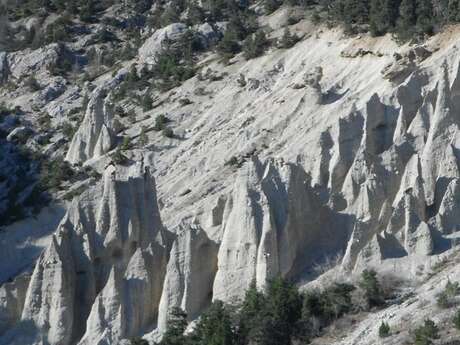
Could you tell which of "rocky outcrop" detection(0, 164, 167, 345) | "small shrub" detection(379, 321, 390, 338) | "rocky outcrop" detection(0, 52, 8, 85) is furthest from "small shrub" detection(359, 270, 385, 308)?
"rocky outcrop" detection(0, 52, 8, 85)

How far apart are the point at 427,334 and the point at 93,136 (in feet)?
72.6

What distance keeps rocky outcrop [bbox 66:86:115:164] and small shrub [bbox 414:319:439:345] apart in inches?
823

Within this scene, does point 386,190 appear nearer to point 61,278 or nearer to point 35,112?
point 61,278

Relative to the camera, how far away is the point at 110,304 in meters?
43.0

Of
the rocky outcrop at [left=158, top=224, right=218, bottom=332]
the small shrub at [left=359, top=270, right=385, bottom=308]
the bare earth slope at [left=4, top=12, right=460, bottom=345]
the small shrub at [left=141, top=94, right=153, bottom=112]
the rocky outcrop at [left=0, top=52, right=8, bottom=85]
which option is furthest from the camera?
the rocky outcrop at [left=0, top=52, right=8, bottom=85]

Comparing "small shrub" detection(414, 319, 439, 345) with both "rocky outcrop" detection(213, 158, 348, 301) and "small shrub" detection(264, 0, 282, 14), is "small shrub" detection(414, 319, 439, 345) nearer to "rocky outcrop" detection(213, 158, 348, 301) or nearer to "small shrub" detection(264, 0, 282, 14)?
"rocky outcrop" detection(213, 158, 348, 301)

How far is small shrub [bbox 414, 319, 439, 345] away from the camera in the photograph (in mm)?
34969

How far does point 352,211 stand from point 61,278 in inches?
344

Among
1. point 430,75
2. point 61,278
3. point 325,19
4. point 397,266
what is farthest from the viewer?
point 325,19

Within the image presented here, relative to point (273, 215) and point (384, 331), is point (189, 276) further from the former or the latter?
point (384, 331)

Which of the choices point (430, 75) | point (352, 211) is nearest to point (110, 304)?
point (352, 211)

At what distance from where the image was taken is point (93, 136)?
54531 millimetres

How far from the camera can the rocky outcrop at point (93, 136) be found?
5419 centimetres

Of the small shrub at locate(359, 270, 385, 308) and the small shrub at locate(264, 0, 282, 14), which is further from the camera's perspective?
the small shrub at locate(264, 0, 282, 14)
